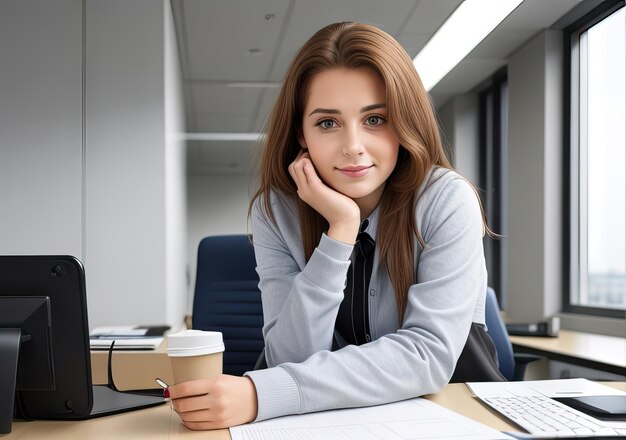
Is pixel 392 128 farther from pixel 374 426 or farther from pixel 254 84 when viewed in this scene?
pixel 254 84

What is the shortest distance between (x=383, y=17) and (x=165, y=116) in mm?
1380

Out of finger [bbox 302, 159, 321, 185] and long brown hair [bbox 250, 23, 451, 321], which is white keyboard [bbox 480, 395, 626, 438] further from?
finger [bbox 302, 159, 321, 185]

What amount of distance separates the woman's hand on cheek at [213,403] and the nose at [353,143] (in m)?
0.46

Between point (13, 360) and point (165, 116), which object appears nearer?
point (13, 360)

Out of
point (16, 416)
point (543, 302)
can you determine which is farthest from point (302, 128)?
point (543, 302)

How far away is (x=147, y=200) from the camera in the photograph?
10.9 ft

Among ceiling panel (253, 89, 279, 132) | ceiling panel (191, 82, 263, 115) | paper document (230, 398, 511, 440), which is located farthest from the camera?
ceiling panel (253, 89, 279, 132)

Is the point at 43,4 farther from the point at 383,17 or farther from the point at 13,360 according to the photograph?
the point at 13,360

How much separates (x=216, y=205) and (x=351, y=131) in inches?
379

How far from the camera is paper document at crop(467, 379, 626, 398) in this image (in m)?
1.12

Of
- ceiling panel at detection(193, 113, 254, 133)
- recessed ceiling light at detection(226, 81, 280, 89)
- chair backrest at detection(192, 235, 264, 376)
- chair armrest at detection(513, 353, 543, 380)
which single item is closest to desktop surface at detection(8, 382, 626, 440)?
chair backrest at detection(192, 235, 264, 376)

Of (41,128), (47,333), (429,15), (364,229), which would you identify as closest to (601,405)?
(364,229)

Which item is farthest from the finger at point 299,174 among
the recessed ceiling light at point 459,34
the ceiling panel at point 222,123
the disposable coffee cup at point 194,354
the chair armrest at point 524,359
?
the ceiling panel at point 222,123

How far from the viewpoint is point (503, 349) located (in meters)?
2.67
